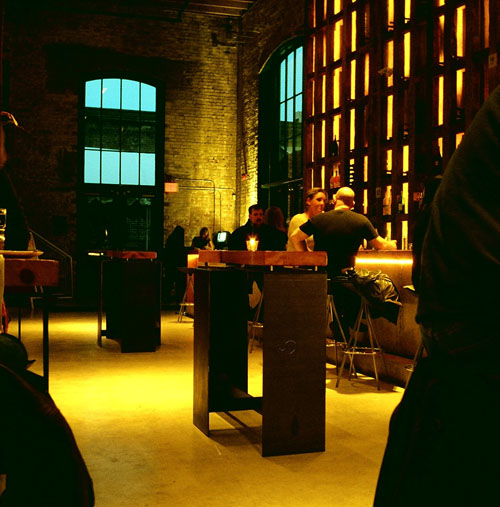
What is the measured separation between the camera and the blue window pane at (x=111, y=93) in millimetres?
13875

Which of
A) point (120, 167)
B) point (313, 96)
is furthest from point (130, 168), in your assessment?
point (313, 96)

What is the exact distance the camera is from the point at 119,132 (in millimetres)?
13898

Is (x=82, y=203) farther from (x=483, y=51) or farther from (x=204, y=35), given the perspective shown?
(x=483, y=51)

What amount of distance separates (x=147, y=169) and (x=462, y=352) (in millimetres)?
13556

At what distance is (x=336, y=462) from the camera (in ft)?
10.7

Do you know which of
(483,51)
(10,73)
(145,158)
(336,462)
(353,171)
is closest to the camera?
(336,462)

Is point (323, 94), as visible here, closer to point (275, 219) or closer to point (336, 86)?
point (336, 86)

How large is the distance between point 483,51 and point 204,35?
9.24m

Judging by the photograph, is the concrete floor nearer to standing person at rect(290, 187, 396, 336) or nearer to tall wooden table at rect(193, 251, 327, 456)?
tall wooden table at rect(193, 251, 327, 456)

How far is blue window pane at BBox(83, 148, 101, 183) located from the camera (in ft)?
45.1

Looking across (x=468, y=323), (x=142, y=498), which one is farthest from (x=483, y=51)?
(x=468, y=323)

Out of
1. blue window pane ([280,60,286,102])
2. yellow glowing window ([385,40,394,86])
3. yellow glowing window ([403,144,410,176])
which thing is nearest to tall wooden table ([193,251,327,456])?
yellow glowing window ([403,144,410,176])

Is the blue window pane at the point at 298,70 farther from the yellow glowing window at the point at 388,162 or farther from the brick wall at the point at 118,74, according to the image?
the yellow glowing window at the point at 388,162

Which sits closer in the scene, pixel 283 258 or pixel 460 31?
Result: pixel 283 258
